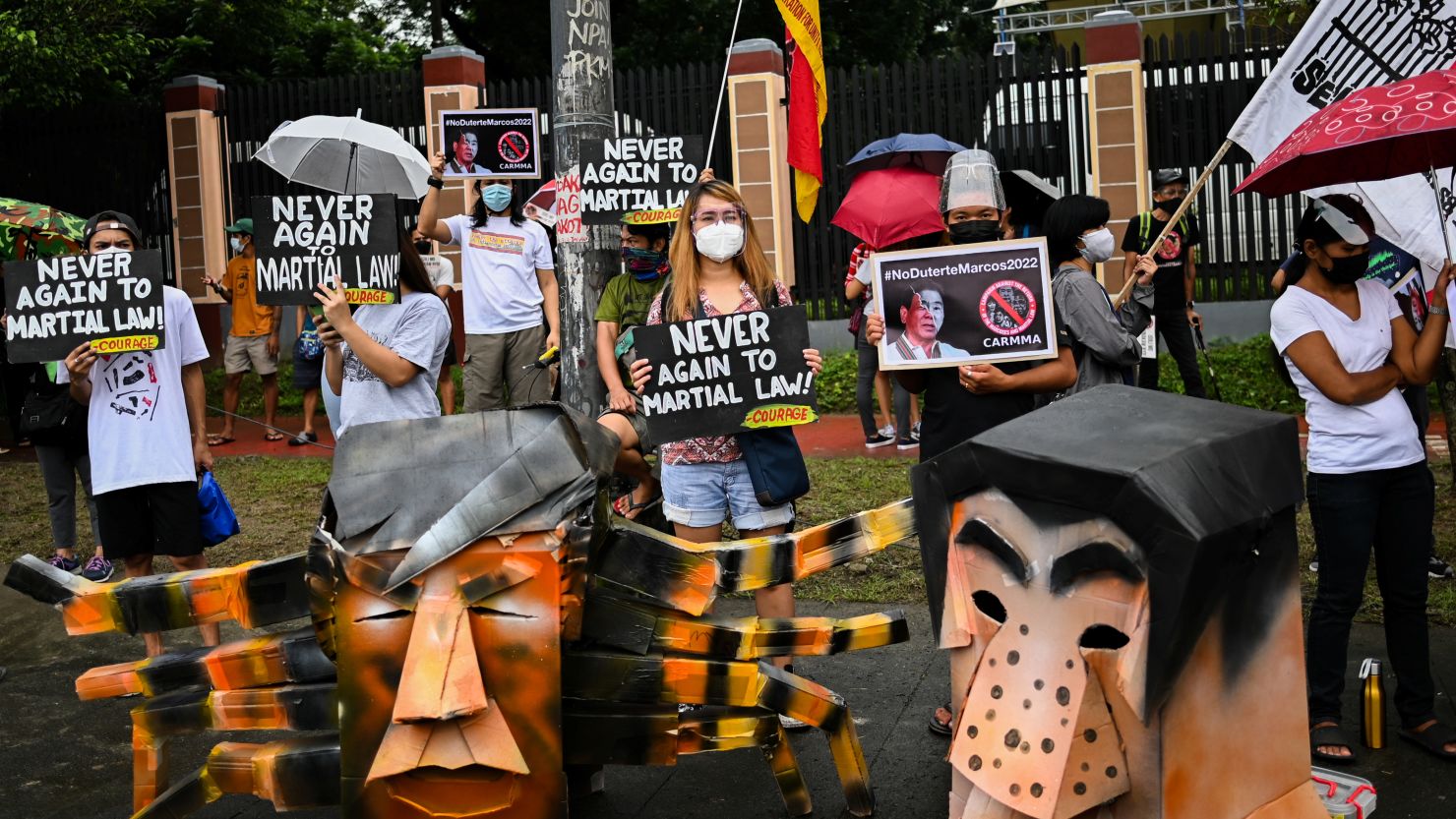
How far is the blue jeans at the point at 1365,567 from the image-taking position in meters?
4.80

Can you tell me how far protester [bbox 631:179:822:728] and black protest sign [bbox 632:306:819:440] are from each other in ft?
0.23

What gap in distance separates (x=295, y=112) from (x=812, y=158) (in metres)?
10.5

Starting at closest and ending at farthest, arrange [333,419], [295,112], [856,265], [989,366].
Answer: [989,366] < [333,419] < [856,265] < [295,112]

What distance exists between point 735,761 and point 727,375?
4.35 ft

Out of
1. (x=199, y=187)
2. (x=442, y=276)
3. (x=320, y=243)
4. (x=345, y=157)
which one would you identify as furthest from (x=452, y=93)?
(x=320, y=243)

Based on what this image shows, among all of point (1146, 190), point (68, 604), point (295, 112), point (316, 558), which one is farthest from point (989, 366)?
point (295, 112)

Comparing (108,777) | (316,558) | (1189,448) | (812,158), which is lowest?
(108,777)

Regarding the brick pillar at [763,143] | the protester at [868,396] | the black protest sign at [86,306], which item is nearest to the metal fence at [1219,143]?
the brick pillar at [763,143]

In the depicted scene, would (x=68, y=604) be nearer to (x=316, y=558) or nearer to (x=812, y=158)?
(x=316, y=558)

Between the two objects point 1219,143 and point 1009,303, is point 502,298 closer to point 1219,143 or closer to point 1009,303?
point 1009,303

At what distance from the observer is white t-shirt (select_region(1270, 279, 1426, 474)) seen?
15.6ft

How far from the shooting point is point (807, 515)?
872 cm

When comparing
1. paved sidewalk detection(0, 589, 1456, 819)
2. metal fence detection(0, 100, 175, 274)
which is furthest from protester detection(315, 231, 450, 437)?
metal fence detection(0, 100, 175, 274)

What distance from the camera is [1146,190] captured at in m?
14.1
